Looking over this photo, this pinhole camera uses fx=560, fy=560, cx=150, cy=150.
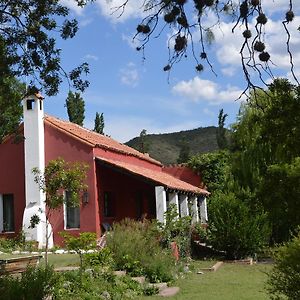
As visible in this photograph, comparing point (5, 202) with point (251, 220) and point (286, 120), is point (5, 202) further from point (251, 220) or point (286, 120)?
point (286, 120)

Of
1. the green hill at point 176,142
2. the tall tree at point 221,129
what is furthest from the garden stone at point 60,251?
the green hill at point 176,142

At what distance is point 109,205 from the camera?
2416cm

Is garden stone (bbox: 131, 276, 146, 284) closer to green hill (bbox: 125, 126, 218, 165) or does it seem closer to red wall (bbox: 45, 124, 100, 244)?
red wall (bbox: 45, 124, 100, 244)

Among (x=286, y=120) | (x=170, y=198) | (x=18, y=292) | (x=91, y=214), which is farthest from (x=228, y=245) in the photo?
(x=286, y=120)

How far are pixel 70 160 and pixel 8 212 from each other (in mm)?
3682

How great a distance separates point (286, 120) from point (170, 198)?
55.6 feet

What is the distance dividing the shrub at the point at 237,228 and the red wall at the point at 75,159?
4.77 metres

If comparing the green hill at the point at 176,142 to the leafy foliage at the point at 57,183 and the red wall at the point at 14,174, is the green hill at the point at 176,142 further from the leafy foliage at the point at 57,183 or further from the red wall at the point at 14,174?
the leafy foliage at the point at 57,183

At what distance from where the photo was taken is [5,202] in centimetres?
2350

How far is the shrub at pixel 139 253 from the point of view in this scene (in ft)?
48.1

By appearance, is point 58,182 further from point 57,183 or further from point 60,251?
point 60,251

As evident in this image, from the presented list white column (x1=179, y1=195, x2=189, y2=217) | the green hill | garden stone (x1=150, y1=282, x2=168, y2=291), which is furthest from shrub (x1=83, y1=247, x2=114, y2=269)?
the green hill

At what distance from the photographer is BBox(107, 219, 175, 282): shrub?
48.1 feet

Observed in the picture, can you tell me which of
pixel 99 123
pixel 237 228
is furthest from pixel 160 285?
pixel 99 123
